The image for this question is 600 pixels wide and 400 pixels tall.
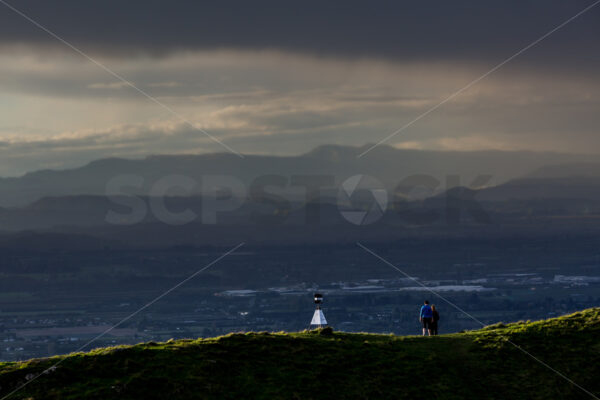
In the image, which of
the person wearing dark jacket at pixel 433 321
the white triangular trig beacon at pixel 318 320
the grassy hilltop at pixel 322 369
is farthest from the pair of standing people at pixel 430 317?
the white triangular trig beacon at pixel 318 320

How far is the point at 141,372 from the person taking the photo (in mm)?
35219

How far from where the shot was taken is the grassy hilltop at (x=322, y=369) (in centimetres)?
3438

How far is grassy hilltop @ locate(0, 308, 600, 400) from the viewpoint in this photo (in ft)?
113

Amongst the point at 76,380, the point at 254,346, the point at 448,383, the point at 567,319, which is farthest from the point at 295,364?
the point at 567,319

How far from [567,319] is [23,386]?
28759mm

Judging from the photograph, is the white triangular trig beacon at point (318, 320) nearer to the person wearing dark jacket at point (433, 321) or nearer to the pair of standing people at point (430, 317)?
the pair of standing people at point (430, 317)

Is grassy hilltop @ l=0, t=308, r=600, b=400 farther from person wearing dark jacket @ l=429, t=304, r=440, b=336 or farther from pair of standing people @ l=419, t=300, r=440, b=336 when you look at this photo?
person wearing dark jacket @ l=429, t=304, r=440, b=336

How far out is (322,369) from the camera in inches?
1464

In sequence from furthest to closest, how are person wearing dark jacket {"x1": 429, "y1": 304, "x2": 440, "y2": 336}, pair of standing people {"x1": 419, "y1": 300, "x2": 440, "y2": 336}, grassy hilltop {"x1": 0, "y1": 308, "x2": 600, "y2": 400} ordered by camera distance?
person wearing dark jacket {"x1": 429, "y1": 304, "x2": 440, "y2": 336} → pair of standing people {"x1": 419, "y1": 300, "x2": 440, "y2": 336} → grassy hilltop {"x1": 0, "y1": 308, "x2": 600, "y2": 400}

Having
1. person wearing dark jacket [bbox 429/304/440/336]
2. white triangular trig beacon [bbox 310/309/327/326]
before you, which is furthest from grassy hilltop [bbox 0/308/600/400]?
person wearing dark jacket [bbox 429/304/440/336]

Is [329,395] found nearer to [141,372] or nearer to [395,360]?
[395,360]

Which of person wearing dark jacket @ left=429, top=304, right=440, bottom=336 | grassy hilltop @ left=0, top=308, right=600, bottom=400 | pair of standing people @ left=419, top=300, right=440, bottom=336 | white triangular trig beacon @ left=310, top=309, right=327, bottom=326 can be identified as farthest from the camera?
person wearing dark jacket @ left=429, top=304, right=440, bottom=336

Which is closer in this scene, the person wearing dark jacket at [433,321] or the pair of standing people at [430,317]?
the pair of standing people at [430,317]

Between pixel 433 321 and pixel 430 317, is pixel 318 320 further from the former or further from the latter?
pixel 433 321
